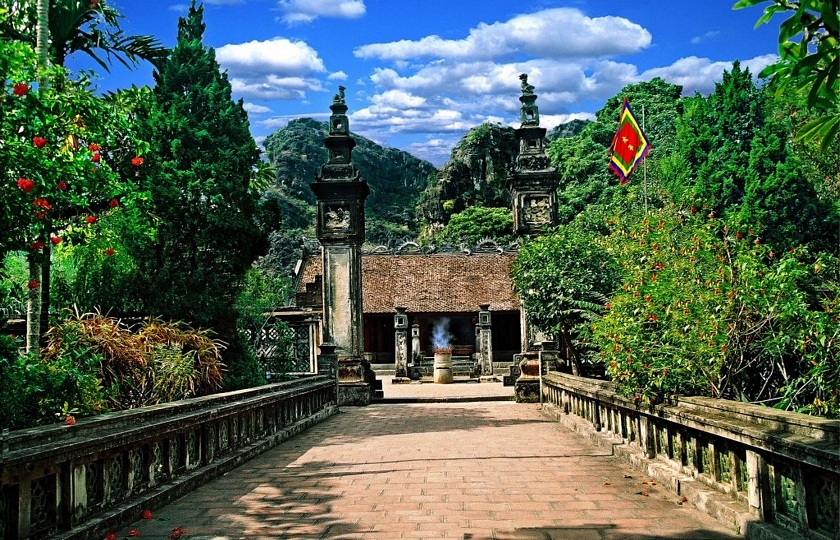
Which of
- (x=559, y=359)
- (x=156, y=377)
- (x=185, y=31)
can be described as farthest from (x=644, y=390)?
(x=185, y=31)

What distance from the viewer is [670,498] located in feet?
19.2

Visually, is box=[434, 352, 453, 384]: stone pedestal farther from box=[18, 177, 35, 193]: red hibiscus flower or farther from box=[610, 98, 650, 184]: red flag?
box=[18, 177, 35, 193]: red hibiscus flower

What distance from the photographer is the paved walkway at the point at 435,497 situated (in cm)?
505

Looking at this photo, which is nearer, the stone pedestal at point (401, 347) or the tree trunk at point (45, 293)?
the tree trunk at point (45, 293)

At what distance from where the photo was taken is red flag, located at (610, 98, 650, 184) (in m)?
16.6

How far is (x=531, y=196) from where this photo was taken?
1697 cm

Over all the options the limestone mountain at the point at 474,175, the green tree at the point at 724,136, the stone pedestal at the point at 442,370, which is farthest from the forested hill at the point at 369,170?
the stone pedestal at the point at 442,370

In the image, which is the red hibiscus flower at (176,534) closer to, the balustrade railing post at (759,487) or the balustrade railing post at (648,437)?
the balustrade railing post at (759,487)

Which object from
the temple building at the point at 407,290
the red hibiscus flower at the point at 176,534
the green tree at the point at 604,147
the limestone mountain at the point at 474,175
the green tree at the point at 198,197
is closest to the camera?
the red hibiscus flower at the point at 176,534

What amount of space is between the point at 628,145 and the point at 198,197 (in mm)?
10007

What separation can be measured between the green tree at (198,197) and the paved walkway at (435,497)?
9.30ft

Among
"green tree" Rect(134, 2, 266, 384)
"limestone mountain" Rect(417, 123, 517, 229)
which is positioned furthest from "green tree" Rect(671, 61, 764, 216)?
"limestone mountain" Rect(417, 123, 517, 229)

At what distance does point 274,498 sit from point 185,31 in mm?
9322

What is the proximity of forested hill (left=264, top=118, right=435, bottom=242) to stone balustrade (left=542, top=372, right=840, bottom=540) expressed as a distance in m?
60.4
